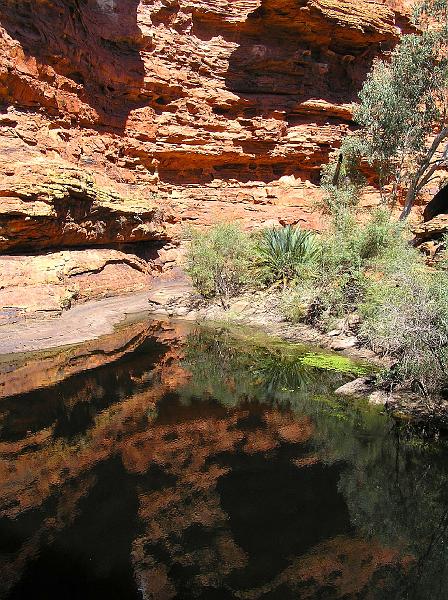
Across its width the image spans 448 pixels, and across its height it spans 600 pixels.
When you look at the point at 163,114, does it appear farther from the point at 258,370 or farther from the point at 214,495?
the point at 214,495

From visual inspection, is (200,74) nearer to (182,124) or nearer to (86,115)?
(182,124)

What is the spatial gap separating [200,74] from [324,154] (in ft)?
30.9

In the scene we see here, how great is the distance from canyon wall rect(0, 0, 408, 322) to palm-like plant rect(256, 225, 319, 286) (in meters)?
6.88

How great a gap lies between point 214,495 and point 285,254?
1441 cm

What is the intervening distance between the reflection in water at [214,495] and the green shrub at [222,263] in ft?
32.6

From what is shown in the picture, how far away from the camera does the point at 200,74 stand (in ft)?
97.6

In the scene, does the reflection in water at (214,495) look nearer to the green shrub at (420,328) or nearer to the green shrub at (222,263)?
the green shrub at (420,328)

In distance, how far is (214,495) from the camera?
6.52 m

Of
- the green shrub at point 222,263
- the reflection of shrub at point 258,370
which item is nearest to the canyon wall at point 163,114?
the green shrub at point 222,263

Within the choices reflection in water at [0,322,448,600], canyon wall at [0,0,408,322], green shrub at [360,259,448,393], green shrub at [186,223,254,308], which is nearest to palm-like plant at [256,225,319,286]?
green shrub at [186,223,254,308]

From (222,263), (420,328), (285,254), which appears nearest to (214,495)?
(420,328)

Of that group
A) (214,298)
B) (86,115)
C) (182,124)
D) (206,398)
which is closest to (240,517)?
(206,398)

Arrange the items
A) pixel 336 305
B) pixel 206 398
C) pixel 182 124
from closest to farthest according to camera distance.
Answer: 1. pixel 206 398
2. pixel 336 305
3. pixel 182 124

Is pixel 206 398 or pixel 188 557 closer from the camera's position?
pixel 188 557
